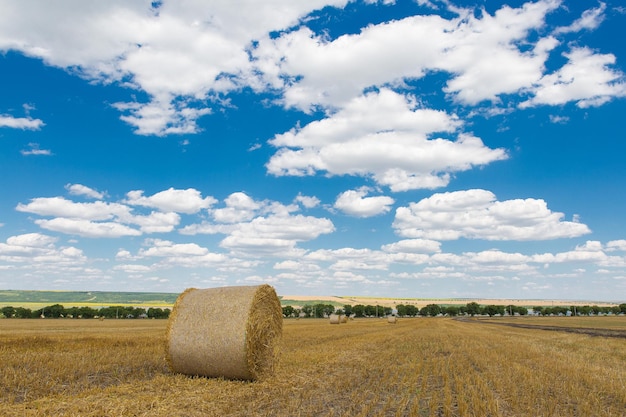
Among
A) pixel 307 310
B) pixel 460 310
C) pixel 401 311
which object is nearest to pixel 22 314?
pixel 307 310

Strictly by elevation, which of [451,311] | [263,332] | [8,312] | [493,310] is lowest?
[451,311]

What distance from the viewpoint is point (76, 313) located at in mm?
76312

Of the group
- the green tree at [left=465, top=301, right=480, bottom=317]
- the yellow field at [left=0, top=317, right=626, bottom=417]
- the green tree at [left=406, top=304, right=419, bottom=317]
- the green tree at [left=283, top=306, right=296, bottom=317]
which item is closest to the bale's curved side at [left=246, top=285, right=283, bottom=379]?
the yellow field at [left=0, top=317, right=626, bottom=417]

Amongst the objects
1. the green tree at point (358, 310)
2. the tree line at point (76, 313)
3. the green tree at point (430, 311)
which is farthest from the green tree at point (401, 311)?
the tree line at point (76, 313)

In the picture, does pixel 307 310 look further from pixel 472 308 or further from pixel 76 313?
pixel 472 308

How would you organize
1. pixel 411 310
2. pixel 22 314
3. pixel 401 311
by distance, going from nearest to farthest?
pixel 22 314 → pixel 401 311 → pixel 411 310

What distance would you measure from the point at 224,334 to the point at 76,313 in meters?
76.3

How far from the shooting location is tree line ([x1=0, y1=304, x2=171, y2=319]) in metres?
73.9

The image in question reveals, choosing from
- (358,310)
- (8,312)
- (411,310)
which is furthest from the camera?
(411,310)

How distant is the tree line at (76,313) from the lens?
Result: 73938mm

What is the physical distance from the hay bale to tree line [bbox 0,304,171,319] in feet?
244

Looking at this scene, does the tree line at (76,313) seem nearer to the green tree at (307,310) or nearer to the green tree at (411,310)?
the green tree at (307,310)

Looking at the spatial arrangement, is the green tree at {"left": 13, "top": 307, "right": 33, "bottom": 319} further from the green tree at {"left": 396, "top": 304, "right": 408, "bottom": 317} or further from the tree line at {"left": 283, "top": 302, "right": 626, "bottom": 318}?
the green tree at {"left": 396, "top": 304, "right": 408, "bottom": 317}

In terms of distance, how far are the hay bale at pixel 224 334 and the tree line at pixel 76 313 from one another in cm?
7439
